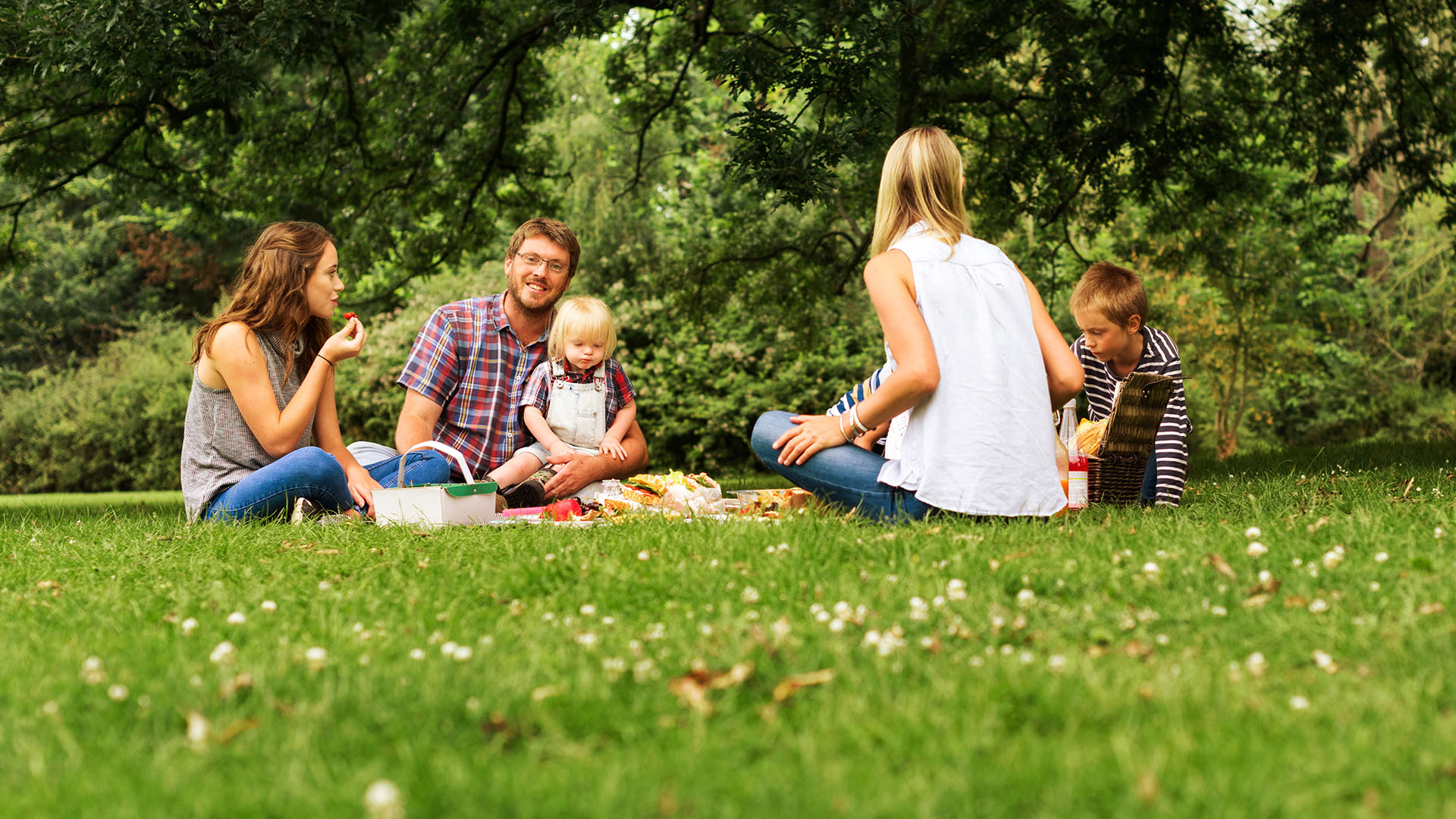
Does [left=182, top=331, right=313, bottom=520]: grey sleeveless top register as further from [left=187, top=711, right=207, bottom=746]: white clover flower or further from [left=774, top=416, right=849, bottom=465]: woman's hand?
[left=187, top=711, right=207, bottom=746]: white clover flower

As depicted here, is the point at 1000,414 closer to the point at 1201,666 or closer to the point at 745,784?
the point at 1201,666

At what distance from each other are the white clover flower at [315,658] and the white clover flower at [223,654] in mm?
159

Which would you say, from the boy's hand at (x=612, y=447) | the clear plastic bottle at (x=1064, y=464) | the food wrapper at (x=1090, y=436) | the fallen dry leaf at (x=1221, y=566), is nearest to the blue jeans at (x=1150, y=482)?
the food wrapper at (x=1090, y=436)

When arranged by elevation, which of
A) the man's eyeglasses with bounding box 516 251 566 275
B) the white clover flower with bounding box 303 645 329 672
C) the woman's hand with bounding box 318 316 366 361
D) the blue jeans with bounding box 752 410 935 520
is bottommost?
the white clover flower with bounding box 303 645 329 672

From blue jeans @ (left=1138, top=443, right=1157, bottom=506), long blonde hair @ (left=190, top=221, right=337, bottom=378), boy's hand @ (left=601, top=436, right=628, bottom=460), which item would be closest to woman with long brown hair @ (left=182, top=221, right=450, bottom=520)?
long blonde hair @ (left=190, top=221, right=337, bottom=378)

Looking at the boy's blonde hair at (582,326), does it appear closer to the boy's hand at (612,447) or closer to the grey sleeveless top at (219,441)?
the boy's hand at (612,447)

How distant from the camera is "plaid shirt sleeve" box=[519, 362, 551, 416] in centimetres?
590

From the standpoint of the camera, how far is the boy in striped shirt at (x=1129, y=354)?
5172 mm

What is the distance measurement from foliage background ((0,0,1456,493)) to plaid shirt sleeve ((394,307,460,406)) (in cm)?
198

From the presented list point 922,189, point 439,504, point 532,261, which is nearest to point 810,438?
point 922,189

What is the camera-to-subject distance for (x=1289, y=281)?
1909cm

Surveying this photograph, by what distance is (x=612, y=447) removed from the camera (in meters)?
5.89

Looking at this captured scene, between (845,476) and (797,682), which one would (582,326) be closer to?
(845,476)

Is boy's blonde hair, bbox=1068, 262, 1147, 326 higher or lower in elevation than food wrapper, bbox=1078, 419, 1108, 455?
higher
